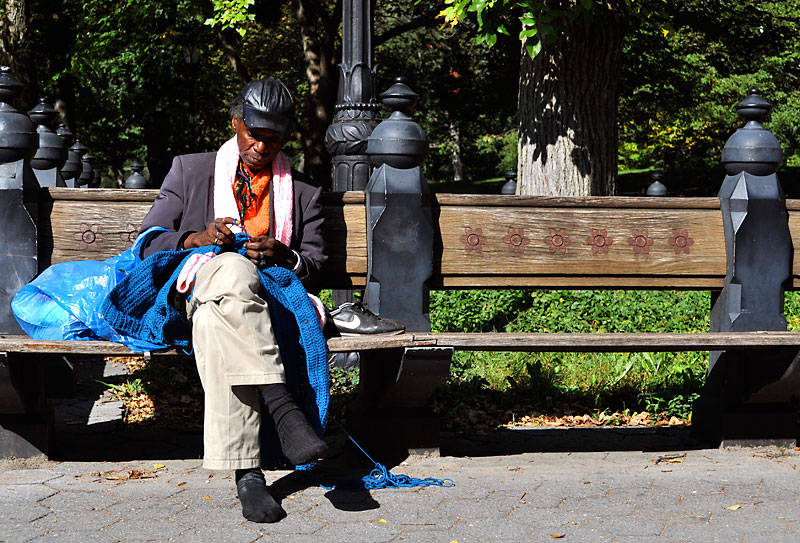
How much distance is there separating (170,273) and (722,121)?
90.9 ft

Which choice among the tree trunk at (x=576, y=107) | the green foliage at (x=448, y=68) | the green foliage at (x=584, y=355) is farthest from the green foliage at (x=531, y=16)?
the green foliage at (x=448, y=68)

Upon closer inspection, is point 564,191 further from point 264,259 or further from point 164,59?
point 164,59

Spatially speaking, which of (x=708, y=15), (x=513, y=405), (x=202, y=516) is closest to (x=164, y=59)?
(x=708, y=15)

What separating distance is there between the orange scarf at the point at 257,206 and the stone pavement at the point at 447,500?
46.1 inches

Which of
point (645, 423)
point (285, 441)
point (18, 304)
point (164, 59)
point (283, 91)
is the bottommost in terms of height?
point (645, 423)

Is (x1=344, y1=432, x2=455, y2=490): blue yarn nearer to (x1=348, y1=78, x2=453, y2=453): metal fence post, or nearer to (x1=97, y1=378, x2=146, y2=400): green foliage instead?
(x1=348, y1=78, x2=453, y2=453): metal fence post

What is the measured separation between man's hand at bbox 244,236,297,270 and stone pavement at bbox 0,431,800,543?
3.32ft

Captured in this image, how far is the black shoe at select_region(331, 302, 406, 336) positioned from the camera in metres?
4.46

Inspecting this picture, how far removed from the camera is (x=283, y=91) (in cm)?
444

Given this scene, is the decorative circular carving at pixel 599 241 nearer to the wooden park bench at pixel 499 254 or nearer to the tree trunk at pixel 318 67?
the wooden park bench at pixel 499 254

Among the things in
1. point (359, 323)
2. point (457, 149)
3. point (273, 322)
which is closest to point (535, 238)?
point (359, 323)

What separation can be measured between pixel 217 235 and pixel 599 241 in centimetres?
212

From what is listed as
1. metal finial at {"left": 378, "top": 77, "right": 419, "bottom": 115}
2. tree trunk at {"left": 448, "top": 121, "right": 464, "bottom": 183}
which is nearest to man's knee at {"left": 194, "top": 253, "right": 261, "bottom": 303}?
metal finial at {"left": 378, "top": 77, "right": 419, "bottom": 115}

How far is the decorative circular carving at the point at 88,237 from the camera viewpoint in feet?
15.7
